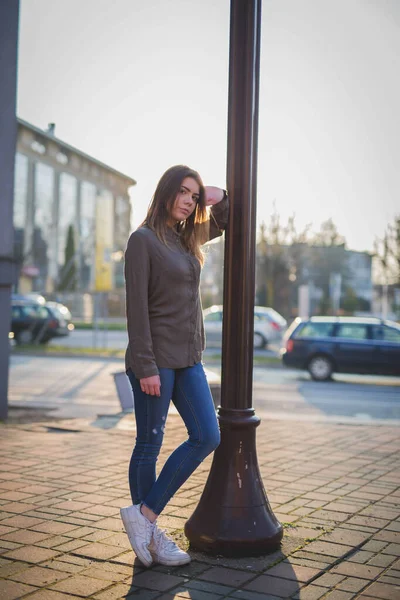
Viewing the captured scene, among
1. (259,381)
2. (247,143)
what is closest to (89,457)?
(247,143)

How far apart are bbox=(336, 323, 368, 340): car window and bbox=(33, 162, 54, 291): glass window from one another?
40.6 meters

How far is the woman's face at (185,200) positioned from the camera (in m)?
3.53

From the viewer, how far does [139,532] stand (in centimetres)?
344

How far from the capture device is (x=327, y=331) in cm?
1694

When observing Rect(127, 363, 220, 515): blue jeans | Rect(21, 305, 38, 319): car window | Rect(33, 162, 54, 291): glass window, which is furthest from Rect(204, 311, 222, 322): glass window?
Rect(33, 162, 54, 291): glass window

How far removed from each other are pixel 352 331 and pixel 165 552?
1381cm

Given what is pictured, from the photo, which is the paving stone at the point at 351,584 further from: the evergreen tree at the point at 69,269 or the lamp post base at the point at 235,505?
the evergreen tree at the point at 69,269

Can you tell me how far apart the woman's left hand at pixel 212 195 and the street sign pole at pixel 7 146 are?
4966 mm

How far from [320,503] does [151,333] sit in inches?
77.7

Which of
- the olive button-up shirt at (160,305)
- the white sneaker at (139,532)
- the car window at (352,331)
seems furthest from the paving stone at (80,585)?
the car window at (352,331)

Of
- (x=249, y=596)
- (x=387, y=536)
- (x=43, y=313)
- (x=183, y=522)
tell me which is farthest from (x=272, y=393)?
(x=43, y=313)

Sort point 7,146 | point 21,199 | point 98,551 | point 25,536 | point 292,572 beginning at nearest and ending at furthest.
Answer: point 292,572
point 98,551
point 25,536
point 7,146
point 21,199

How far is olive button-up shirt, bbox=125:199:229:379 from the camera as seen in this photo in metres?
3.36

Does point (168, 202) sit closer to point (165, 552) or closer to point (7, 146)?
point (165, 552)
